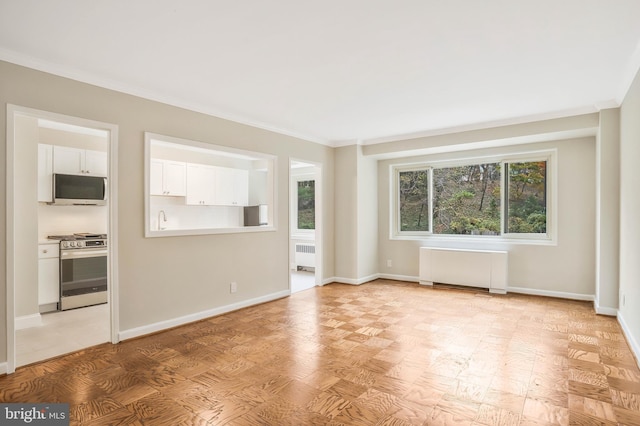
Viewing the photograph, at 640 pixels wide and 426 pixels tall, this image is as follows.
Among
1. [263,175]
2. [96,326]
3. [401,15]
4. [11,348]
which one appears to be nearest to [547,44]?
[401,15]

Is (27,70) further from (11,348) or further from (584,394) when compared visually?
(584,394)

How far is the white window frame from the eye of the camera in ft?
17.8

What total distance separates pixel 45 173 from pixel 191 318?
2888 millimetres

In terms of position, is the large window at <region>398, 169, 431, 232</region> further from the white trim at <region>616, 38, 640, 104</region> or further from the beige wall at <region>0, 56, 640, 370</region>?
the white trim at <region>616, 38, 640, 104</region>

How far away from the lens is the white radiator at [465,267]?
5652 mm

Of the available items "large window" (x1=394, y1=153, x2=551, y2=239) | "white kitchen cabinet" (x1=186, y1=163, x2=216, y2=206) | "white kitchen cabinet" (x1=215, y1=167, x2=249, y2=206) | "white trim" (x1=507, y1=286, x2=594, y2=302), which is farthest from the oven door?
"white trim" (x1=507, y1=286, x2=594, y2=302)

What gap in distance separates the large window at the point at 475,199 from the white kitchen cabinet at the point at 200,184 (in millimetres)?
3528

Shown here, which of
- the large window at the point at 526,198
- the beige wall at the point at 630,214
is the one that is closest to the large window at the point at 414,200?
the large window at the point at 526,198

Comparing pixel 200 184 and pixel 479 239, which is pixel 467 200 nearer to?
pixel 479 239

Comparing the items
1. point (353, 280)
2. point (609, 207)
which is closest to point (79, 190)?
point (353, 280)

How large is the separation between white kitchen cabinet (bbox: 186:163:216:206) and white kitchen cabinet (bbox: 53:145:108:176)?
1.37 metres

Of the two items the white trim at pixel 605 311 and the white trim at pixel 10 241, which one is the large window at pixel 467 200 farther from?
the white trim at pixel 10 241

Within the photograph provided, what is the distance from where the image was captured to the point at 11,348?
2908mm

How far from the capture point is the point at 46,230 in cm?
509
